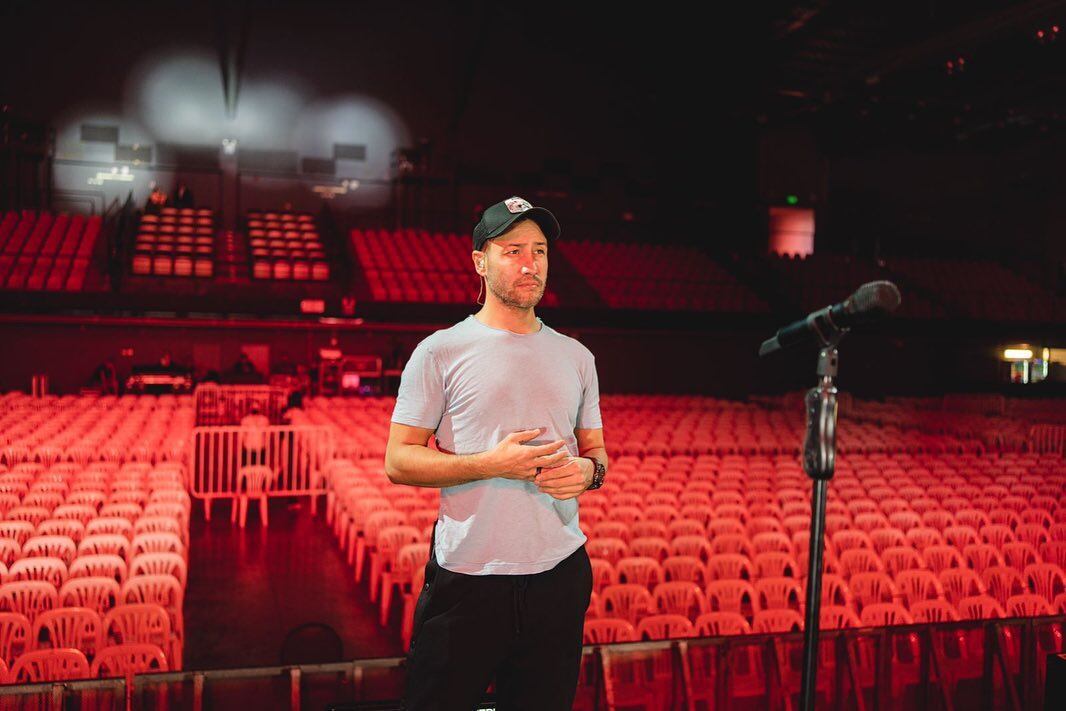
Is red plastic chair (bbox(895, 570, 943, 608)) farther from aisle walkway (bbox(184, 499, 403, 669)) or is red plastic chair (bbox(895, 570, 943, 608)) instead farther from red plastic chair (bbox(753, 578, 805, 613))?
aisle walkway (bbox(184, 499, 403, 669))

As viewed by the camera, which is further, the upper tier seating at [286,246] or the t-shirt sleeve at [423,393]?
the upper tier seating at [286,246]

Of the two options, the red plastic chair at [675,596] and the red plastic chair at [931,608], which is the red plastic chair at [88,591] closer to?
the red plastic chair at [675,596]

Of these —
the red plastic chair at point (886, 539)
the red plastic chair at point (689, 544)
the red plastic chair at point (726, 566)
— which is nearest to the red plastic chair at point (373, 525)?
the red plastic chair at point (689, 544)

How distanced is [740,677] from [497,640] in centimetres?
274

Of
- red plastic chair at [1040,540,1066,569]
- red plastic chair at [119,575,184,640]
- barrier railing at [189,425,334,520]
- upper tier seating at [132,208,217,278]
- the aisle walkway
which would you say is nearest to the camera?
red plastic chair at [119,575,184,640]

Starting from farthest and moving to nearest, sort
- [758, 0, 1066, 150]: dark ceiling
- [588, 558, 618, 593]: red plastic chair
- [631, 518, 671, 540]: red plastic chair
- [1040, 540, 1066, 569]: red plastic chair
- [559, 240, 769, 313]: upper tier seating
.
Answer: [559, 240, 769, 313]: upper tier seating → [758, 0, 1066, 150]: dark ceiling → [631, 518, 671, 540]: red plastic chair → [1040, 540, 1066, 569]: red plastic chair → [588, 558, 618, 593]: red plastic chair

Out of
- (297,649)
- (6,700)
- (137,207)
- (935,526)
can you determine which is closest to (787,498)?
(935,526)

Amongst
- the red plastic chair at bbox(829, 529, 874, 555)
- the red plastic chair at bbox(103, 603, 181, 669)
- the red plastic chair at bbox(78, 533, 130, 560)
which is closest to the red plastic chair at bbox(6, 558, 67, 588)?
the red plastic chair at bbox(78, 533, 130, 560)

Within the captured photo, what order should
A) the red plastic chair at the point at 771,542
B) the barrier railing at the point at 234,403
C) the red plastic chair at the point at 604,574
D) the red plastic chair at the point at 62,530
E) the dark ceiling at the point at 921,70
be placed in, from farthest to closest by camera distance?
the dark ceiling at the point at 921,70, the barrier railing at the point at 234,403, the red plastic chair at the point at 771,542, the red plastic chair at the point at 62,530, the red plastic chair at the point at 604,574

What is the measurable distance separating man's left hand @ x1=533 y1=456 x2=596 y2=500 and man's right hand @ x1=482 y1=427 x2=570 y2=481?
2 centimetres

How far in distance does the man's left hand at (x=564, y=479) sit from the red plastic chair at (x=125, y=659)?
139 inches

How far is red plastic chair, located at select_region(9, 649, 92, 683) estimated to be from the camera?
4.15m

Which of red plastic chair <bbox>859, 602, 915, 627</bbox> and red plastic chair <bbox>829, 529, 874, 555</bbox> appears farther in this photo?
red plastic chair <bbox>829, 529, 874, 555</bbox>

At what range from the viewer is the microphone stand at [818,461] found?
6.25ft
